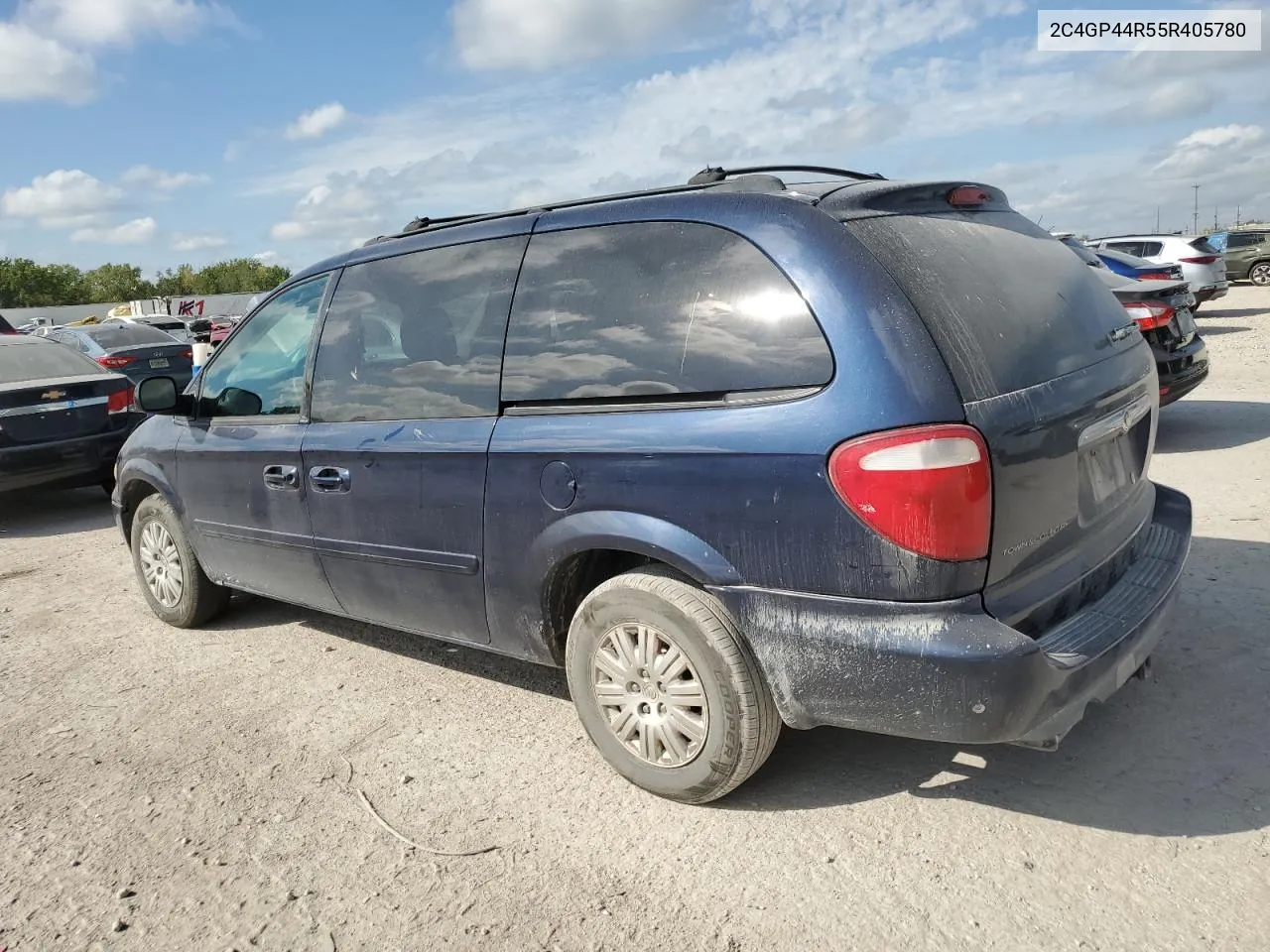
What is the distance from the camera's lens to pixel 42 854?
9.68 ft

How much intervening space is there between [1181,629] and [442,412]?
312 cm

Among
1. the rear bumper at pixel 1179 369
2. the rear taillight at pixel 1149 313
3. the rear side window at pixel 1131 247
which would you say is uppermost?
the rear side window at pixel 1131 247

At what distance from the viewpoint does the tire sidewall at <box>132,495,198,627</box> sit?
15.8 feet

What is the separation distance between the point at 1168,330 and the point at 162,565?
23.8 feet

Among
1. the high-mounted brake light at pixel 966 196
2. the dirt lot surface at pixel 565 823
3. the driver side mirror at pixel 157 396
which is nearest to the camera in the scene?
the dirt lot surface at pixel 565 823

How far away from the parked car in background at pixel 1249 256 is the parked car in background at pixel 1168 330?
2365cm

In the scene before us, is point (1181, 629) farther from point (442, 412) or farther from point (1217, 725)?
point (442, 412)

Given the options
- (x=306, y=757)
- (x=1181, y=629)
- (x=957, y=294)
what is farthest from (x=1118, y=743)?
(x=306, y=757)

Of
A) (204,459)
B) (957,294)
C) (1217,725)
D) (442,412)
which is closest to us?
(957,294)

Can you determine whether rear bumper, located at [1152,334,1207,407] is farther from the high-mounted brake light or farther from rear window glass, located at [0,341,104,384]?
rear window glass, located at [0,341,104,384]

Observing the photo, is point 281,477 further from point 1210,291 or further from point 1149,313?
point 1210,291

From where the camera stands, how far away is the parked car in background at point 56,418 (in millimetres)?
7746

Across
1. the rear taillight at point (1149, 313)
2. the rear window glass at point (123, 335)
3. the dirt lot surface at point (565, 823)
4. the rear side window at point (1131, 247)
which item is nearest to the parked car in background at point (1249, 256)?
the rear side window at point (1131, 247)

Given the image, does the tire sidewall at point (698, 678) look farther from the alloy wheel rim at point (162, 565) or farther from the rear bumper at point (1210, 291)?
the rear bumper at point (1210, 291)
